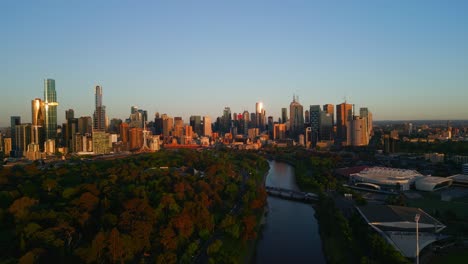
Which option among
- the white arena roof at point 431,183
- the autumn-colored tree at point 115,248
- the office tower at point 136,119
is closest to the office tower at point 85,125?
the office tower at point 136,119

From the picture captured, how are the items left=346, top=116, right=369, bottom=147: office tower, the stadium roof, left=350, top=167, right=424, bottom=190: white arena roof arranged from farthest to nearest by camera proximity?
left=346, top=116, right=369, bottom=147: office tower
left=350, top=167, right=424, bottom=190: white arena roof
the stadium roof

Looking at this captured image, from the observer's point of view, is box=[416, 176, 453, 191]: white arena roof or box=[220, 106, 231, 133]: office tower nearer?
box=[416, 176, 453, 191]: white arena roof

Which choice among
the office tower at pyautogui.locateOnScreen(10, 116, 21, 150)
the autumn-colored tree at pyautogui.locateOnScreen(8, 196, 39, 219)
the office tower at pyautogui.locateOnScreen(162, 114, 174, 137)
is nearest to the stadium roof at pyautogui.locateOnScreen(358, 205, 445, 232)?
the autumn-colored tree at pyautogui.locateOnScreen(8, 196, 39, 219)

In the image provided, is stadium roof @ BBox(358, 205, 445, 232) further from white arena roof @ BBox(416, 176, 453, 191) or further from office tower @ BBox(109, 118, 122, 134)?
office tower @ BBox(109, 118, 122, 134)

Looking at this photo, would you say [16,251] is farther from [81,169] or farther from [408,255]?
[81,169]

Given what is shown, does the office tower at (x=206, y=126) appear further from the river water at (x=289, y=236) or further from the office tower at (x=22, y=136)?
the river water at (x=289, y=236)

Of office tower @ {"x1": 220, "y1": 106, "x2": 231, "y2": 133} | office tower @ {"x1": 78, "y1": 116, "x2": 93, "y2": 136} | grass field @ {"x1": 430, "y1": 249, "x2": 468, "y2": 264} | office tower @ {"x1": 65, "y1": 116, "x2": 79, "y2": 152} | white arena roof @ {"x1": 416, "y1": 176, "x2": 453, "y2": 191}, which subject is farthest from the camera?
office tower @ {"x1": 220, "y1": 106, "x2": 231, "y2": 133}

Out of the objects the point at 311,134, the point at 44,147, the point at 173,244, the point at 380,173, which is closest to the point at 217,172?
the point at 380,173
